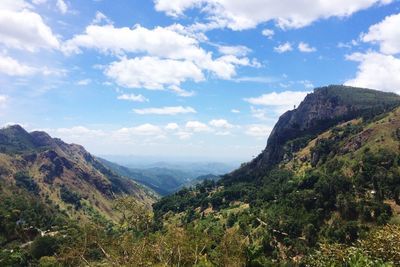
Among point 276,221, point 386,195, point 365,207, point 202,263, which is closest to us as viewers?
point 202,263

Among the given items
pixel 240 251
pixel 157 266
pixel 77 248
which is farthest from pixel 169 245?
pixel 240 251

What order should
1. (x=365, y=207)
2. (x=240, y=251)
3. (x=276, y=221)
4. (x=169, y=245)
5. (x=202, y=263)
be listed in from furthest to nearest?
(x=276, y=221) → (x=365, y=207) → (x=240, y=251) → (x=202, y=263) → (x=169, y=245)

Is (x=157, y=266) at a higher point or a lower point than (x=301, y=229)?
higher

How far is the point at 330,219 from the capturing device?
17538 centimetres

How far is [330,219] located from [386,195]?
975 inches

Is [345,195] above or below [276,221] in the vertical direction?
above

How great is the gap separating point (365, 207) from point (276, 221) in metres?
→ 41.3

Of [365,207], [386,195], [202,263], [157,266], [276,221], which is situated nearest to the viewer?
[157,266]

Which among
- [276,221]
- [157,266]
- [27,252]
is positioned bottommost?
[27,252]

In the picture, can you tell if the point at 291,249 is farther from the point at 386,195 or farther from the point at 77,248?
the point at 77,248

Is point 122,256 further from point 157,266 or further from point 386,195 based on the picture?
point 386,195

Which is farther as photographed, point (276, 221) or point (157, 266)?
point (276, 221)

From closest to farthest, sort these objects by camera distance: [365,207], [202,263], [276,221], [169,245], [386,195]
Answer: [169,245] → [202,263] → [365,207] → [386,195] → [276,221]

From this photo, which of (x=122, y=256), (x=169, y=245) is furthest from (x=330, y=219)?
(x=122, y=256)
